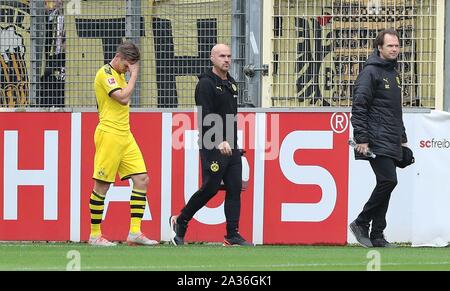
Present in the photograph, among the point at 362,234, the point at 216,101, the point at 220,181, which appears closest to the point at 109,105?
the point at 216,101

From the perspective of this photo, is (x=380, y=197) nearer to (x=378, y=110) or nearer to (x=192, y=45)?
(x=378, y=110)

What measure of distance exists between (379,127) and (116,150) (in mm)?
2642

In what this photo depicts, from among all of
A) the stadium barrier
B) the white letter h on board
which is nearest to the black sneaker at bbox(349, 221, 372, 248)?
the stadium barrier

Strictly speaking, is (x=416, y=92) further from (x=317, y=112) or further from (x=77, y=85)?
(x=77, y=85)

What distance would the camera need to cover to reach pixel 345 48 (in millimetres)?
14570

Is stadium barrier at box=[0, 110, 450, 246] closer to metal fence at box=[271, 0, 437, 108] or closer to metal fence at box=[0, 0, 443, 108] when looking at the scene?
metal fence at box=[0, 0, 443, 108]

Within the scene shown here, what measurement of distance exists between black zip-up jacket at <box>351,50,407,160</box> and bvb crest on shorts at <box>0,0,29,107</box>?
410cm

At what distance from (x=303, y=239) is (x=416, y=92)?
2152 mm

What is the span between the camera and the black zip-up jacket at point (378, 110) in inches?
503

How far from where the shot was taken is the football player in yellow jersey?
13109 mm

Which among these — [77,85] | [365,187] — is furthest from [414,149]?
[77,85]

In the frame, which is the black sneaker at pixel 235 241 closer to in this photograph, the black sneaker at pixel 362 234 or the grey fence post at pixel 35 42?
the black sneaker at pixel 362 234

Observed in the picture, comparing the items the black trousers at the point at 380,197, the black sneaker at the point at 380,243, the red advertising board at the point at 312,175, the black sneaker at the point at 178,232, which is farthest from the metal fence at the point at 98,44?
the black sneaker at the point at 380,243

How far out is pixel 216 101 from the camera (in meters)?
13.2
